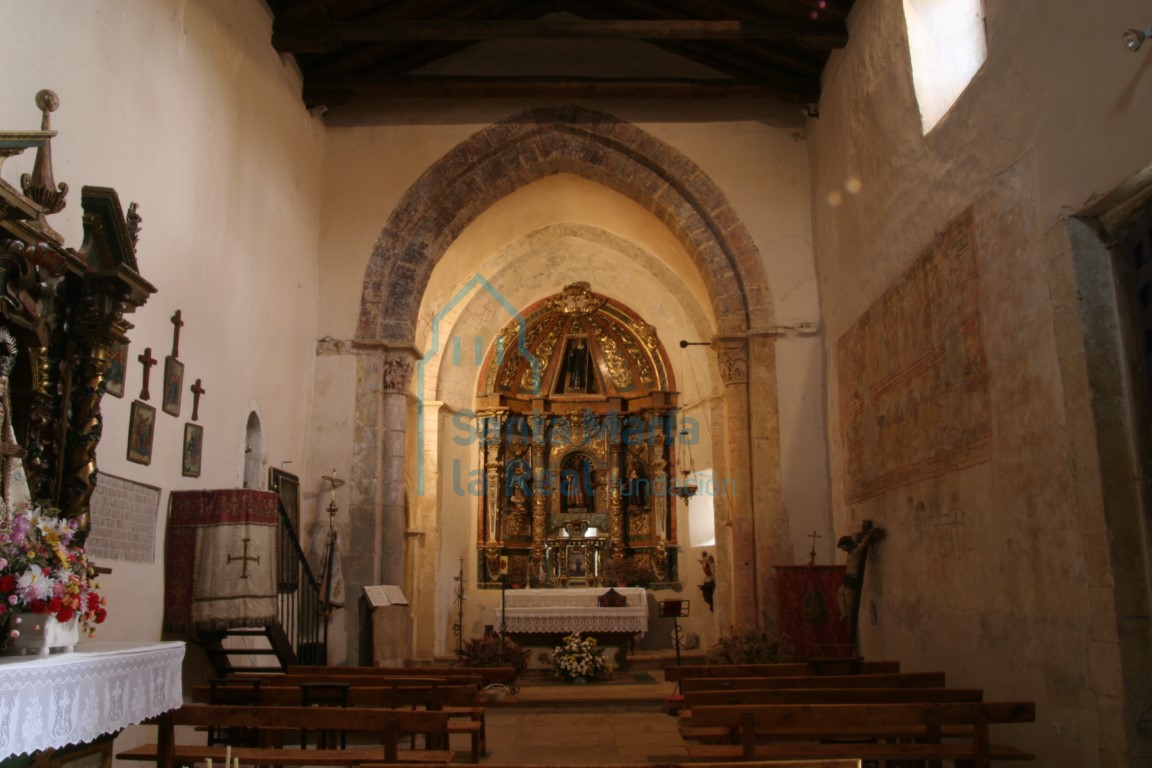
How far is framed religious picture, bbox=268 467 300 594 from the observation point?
9.65 meters

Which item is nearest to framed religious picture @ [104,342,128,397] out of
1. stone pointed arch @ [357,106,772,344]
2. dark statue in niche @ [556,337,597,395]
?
stone pointed arch @ [357,106,772,344]

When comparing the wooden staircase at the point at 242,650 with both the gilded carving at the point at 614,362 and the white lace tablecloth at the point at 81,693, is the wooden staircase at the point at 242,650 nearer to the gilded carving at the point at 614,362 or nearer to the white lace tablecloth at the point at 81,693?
the white lace tablecloth at the point at 81,693

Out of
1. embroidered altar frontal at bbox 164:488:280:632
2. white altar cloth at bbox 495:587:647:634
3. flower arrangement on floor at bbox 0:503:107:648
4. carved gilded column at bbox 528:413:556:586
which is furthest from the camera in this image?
carved gilded column at bbox 528:413:556:586

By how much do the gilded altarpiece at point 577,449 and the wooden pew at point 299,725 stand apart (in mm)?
11992

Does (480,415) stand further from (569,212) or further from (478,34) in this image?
(478,34)

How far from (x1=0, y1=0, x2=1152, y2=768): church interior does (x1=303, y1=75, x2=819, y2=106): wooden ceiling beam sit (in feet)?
0.19

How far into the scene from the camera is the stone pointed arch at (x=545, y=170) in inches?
483

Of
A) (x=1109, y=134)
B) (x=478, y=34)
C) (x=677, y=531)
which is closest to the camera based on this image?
(x=1109, y=134)

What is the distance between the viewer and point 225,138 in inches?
371

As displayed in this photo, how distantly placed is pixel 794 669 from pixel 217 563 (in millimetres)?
4648

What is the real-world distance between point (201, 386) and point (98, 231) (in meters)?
2.66

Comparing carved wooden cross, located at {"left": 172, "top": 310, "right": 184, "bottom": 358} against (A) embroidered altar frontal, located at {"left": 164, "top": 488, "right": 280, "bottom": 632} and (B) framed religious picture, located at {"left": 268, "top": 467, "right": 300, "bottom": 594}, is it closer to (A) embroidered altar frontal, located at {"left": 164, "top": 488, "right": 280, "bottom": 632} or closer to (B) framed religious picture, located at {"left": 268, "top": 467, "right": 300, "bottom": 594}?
(A) embroidered altar frontal, located at {"left": 164, "top": 488, "right": 280, "bottom": 632}

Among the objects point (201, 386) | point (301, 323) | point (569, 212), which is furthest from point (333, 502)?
point (569, 212)

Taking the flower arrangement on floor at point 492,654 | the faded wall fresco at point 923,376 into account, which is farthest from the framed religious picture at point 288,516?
the faded wall fresco at point 923,376
